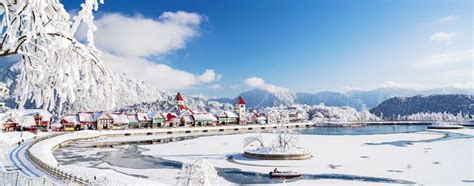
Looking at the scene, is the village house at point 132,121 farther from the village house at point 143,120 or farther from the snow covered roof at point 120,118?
the snow covered roof at point 120,118

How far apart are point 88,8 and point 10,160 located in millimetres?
30548

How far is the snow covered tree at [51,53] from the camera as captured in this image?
224 inches

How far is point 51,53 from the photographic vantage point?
229 inches

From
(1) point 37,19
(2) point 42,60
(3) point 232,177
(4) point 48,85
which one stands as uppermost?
(1) point 37,19

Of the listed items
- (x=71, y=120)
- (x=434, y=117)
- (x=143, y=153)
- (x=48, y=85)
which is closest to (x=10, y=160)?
(x=143, y=153)

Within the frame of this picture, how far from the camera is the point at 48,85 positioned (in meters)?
6.40

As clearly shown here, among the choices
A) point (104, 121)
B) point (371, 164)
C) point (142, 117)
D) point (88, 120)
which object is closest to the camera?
point (371, 164)

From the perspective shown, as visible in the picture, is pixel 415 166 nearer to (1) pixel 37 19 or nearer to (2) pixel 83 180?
(2) pixel 83 180

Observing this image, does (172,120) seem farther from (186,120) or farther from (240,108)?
(240,108)

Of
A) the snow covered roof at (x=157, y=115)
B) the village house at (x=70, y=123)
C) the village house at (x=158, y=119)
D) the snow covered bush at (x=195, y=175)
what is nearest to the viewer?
the snow covered bush at (x=195, y=175)

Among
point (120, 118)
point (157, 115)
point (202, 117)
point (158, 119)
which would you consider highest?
point (157, 115)

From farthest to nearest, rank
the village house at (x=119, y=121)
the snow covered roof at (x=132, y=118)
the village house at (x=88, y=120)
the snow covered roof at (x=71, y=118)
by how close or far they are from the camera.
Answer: the snow covered roof at (x=132, y=118)
the village house at (x=119, y=121)
the village house at (x=88, y=120)
the snow covered roof at (x=71, y=118)

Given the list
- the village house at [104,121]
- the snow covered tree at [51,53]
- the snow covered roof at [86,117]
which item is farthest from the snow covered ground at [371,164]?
the snow covered roof at [86,117]

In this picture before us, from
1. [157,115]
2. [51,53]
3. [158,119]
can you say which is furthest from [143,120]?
[51,53]
